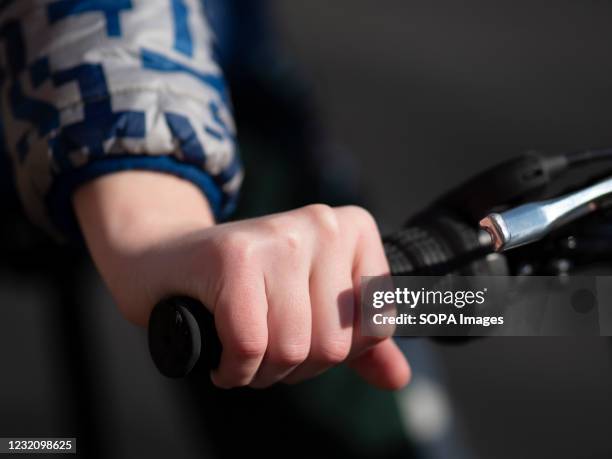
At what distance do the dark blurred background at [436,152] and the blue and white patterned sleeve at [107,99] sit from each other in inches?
10.9

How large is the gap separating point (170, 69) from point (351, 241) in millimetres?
176

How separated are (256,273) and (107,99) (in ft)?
0.55

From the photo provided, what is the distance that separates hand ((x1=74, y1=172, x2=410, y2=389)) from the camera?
1.12ft

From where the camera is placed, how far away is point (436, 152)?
1.98 m

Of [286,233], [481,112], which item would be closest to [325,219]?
[286,233]

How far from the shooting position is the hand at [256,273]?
34cm

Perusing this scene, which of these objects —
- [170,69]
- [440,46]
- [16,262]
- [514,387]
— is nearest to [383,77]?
[440,46]

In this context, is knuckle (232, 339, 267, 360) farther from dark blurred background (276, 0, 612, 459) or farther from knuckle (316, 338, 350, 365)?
dark blurred background (276, 0, 612, 459)

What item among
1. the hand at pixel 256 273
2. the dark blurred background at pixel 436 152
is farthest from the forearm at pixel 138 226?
the dark blurred background at pixel 436 152

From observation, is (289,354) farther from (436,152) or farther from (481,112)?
(481,112)

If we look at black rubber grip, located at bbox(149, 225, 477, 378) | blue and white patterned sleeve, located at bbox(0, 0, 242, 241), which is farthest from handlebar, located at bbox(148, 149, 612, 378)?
blue and white patterned sleeve, located at bbox(0, 0, 242, 241)

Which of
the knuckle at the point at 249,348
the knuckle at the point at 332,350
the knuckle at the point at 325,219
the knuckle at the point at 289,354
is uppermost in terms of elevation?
the knuckle at the point at 325,219

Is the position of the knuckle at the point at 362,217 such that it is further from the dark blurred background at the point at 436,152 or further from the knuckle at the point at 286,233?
the dark blurred background at the point at 436,152

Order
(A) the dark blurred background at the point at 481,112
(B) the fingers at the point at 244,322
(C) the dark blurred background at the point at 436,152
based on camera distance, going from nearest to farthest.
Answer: (B) the fingers at the point at 244,322 → (C) the dark blurred background at the point at 436,152 → (A) the dark blurred background at the point at 481,112
